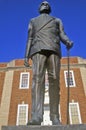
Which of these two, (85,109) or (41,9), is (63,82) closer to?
(85,109)

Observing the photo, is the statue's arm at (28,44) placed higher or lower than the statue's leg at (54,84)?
higher

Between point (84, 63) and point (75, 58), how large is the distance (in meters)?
1.32

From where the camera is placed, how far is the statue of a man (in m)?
4.86

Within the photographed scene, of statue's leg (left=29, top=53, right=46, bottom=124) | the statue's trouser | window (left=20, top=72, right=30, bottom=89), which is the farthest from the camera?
window (left=20, top=72, right=30, bottom=89)

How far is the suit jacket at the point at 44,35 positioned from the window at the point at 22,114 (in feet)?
50.2

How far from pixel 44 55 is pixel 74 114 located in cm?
1600

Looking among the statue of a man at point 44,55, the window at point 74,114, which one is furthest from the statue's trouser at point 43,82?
the window at point 74,114

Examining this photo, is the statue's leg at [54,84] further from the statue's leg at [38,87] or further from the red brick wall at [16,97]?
the red brick wall at [16,97]

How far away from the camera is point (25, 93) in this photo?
22.9 m

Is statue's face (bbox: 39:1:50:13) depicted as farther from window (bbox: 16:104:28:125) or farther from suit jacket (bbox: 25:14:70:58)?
window (bbox: 16:104:28:125)

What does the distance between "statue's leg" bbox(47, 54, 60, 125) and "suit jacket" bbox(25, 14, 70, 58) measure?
220mm

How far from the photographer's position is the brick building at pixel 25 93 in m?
20.4

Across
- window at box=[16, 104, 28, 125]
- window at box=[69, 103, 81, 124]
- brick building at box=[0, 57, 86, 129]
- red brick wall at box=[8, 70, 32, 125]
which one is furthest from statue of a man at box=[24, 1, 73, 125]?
red brick wall at box=[8, 70, 32, 125]

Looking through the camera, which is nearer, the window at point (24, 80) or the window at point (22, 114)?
the window at point (22, 114)
